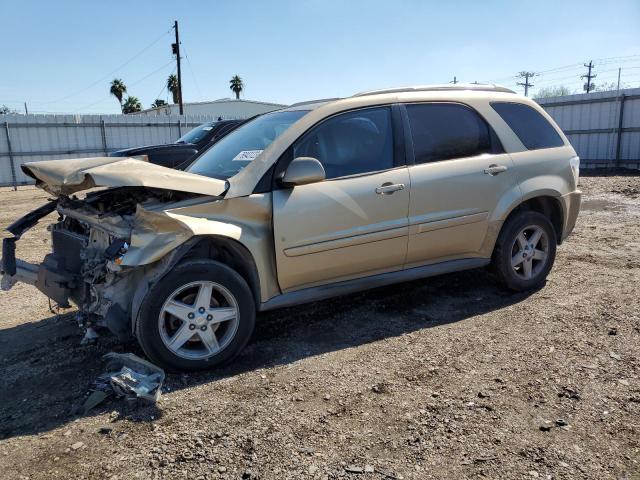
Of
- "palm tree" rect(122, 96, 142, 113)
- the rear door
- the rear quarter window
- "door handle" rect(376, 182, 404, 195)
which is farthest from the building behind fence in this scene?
"palm tree" rect(122, 96, 142, 113)

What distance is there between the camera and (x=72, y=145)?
20.9 m

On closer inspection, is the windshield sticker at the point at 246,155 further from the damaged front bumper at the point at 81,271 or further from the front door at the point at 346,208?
the damaged front bumper at the point at 81,271

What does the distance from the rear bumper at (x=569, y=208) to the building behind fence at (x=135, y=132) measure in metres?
15.6

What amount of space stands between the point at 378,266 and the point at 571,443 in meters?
2.01

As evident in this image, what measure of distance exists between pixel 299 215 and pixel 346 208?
408mm

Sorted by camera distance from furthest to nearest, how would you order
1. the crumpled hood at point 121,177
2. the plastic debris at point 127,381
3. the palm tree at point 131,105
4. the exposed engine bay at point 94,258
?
the palm tree at point 131,105, the exposed engine bay at point 94,258, the crumpled hood at point 121,177, the plastic debris at point 127,381

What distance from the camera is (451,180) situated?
4.62 m

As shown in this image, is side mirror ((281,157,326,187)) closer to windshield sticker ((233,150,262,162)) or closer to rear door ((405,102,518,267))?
windshield sticker ((233,150,262,162))

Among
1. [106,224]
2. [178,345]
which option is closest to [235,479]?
[178,345]

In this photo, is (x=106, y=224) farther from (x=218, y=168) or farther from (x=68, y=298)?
(x=218, y=168)

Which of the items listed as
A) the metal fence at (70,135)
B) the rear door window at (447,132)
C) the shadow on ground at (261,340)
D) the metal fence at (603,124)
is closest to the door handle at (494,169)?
the rear door window at (447,132)

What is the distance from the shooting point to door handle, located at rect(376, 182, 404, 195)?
4273mm

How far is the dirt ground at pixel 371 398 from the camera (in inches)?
107

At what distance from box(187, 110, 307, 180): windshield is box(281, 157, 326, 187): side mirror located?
0.42 m
